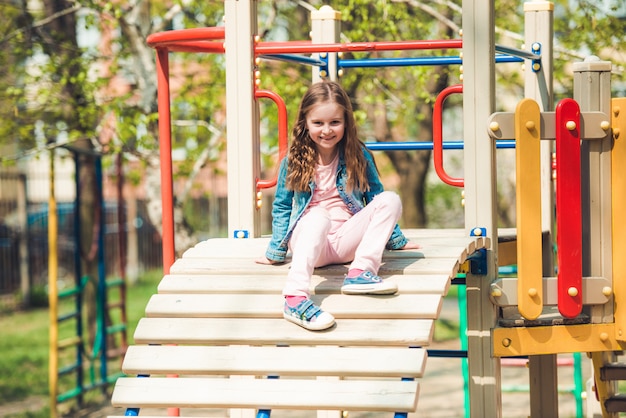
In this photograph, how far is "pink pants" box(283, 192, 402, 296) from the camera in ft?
A: 12.5

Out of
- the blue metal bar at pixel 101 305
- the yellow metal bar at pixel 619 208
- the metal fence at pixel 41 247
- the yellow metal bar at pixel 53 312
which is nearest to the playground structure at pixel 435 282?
the yellow metal bar at pixel 619 208

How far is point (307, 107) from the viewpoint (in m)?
4.20

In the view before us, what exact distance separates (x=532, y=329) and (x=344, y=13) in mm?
→ 4428

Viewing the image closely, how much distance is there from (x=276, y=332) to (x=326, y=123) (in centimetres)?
97

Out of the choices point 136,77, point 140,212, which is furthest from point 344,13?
point 140,212

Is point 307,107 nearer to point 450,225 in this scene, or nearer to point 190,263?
point 190,263

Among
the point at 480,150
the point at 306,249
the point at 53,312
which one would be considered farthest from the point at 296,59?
the point at 53,312

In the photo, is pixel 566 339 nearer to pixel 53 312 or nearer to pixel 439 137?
pixel 439 137

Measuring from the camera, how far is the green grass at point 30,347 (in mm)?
9336

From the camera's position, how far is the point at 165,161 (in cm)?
507

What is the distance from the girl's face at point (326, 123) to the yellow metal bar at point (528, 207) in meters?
0.75

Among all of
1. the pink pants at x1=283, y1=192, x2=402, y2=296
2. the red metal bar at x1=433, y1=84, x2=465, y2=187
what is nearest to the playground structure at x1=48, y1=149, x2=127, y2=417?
the red metal bar at x1=433, y1=84, x2=465, y2=187

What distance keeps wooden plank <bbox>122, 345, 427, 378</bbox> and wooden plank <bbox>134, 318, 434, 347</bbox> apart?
3cm

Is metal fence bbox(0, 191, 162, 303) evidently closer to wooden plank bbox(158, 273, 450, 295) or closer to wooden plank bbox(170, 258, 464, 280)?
wooden plank bbox(170, 258, 464, 280)
